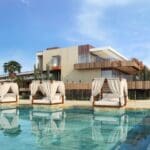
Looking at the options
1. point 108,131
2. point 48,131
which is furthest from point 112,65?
point 48,131

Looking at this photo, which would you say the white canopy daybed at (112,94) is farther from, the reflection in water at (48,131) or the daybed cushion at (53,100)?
the reflection in water at (48,131)

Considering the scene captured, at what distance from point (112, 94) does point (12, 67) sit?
24.6 meters

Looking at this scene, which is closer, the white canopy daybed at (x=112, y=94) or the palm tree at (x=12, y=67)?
the white canopy daybed at (x=112, y=94)

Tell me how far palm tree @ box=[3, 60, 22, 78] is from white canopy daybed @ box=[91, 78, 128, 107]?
22596mm

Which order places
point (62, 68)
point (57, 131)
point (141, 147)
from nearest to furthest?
point (141, 147)
point (57, 131)
point (62, 68)

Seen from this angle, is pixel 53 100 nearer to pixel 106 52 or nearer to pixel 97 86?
pixel 97 86

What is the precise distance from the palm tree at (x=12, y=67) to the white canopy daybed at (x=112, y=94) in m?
22.6

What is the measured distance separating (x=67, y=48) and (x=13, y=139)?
27.2 meters

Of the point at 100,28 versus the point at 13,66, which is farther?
the point at 13,66

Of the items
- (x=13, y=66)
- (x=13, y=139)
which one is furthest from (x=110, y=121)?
(x=13, y=66)

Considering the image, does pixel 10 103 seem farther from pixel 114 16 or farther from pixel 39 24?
pixel 114 16

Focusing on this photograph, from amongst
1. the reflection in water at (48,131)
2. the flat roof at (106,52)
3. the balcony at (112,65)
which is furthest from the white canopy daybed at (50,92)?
the flat roof at (106,52)

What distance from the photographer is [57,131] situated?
12.7 meters

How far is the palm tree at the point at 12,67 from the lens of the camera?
45.0 meters
